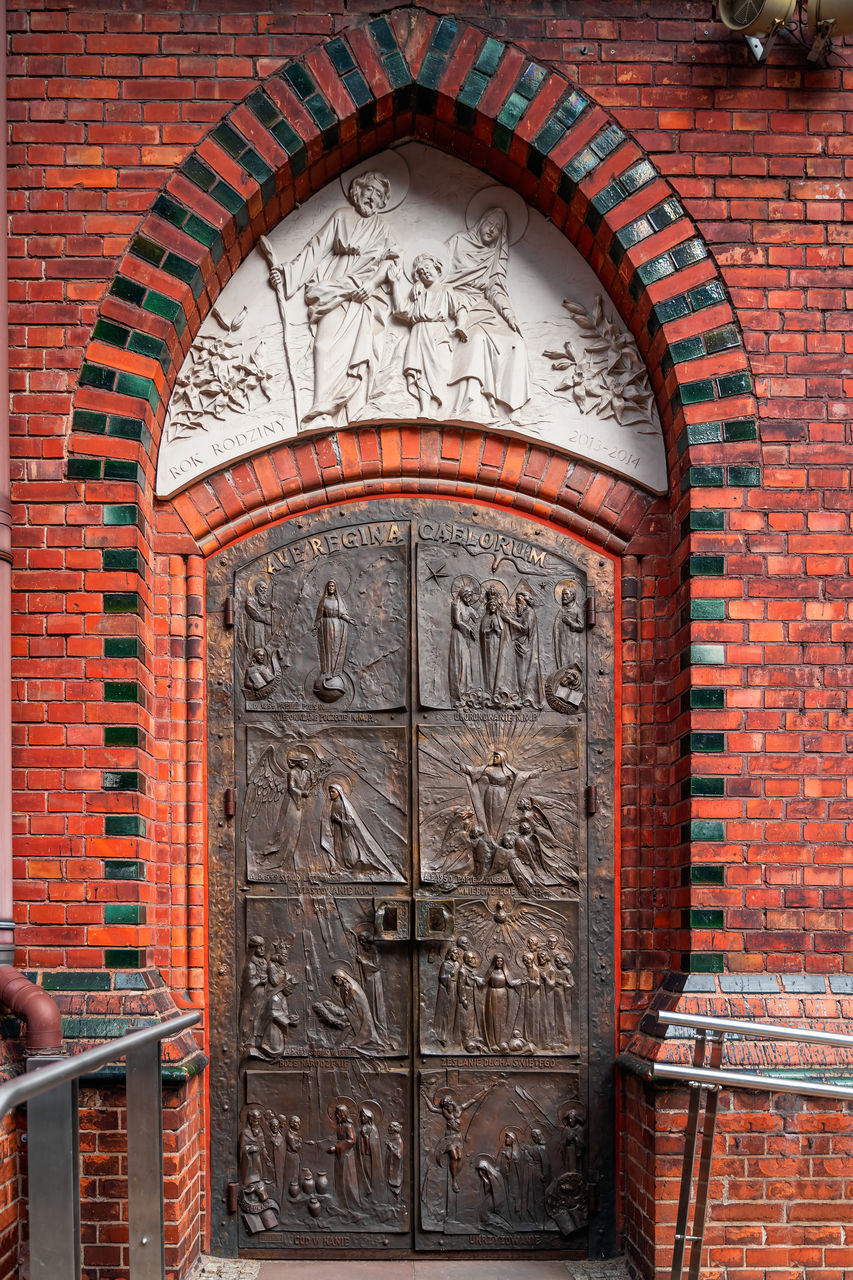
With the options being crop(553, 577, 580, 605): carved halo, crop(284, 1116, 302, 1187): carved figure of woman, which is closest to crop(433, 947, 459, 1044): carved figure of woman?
crop(284, 1116, 302, 1187): carved figure of woman

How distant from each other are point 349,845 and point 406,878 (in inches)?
10.0

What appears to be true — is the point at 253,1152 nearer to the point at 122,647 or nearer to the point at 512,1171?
the point at 512,1171

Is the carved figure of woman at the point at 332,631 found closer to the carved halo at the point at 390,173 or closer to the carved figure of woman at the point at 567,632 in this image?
the carved figure of woman at the point at 567,632

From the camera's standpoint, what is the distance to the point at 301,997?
4.76 meters

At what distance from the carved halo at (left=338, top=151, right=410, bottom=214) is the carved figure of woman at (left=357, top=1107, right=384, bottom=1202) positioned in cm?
358

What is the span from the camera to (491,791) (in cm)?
483

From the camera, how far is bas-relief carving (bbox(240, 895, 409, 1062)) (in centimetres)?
473

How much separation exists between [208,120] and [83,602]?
184 centimetres

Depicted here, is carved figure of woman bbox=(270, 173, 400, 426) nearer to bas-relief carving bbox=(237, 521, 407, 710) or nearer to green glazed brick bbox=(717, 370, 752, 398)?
bas-relief carving bbox=(237, 521, 407, 710)

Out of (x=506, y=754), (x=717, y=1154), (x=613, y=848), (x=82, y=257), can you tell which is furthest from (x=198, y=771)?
(x=717, y=1154)

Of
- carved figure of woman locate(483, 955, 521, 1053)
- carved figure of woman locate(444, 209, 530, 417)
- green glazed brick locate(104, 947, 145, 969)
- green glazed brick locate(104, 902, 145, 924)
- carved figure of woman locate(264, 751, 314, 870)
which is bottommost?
carved figure of woman locate(483, 955, 521, 1053)

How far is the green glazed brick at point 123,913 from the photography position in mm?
4375

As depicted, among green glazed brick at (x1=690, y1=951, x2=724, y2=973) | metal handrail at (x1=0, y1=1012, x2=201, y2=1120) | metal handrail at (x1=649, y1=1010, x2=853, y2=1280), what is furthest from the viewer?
green glazed brick at (x1=690, y1=951, x2=724, y2=973)

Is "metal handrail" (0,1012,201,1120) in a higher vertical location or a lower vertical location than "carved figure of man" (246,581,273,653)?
lower
